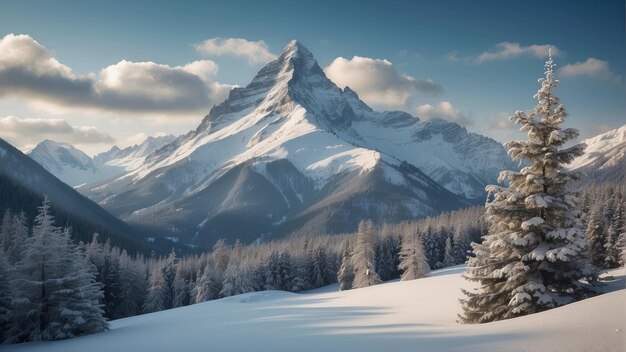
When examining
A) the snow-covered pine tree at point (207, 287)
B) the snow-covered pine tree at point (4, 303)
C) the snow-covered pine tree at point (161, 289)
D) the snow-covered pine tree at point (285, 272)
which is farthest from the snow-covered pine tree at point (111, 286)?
the snow-covered pine tree at point (4, 303)

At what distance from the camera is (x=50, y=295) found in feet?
83.1

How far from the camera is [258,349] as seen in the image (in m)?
14.1

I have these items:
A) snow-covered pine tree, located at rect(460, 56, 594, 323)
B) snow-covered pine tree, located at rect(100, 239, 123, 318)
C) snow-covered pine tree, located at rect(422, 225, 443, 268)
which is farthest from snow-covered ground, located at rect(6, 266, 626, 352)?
snow-covered pine tree, located at rect(422, 225, 443, 268)

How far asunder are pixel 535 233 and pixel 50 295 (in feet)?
84.9

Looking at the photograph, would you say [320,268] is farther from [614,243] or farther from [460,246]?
[614,243]

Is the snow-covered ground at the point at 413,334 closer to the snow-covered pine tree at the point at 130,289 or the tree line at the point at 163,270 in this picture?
the tree line at the point at 163,270

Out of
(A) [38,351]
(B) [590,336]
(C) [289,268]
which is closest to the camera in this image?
(B) [590,336]

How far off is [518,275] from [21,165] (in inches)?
8311

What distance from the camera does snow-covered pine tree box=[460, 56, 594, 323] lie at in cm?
1634

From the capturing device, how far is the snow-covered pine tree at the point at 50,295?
80.8 feet

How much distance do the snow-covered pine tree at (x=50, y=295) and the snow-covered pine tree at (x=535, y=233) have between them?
21.1 m

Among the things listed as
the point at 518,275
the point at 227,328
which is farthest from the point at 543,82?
the point at 227,328

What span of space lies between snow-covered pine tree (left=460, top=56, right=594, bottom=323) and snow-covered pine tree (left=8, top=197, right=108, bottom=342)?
2107 centimetres

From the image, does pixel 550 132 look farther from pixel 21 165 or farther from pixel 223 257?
pixel 21 165
